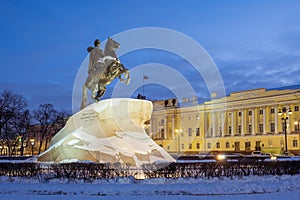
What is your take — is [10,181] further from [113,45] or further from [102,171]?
[113,45]

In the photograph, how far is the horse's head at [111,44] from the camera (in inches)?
1029

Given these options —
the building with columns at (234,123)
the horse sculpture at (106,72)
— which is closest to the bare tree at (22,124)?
the building with columns at (234,123)

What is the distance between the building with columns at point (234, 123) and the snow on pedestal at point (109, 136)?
47798 mm

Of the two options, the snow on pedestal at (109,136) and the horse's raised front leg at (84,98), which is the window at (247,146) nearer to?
the horse's raised front leg at (84,98)

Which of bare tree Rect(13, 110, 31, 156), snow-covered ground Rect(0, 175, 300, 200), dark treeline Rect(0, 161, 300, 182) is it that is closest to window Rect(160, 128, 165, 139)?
bare tree Rect(13, 110, 31, 156)

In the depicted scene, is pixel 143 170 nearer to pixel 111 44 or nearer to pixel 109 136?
pixel 109 136

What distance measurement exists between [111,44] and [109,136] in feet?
19.6

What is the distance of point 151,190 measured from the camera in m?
14.6

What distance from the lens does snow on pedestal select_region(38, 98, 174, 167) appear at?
2345cm

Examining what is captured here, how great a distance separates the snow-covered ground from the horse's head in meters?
11.4

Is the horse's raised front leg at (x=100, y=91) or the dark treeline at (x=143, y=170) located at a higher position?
the horse's raised front leg at (x=100, y=91)

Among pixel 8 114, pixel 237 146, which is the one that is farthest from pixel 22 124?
pixel 237 146

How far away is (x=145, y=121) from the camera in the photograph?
87.9 feet

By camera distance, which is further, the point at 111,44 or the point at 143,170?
the point at 111,44
